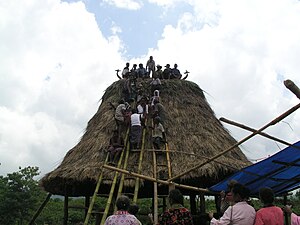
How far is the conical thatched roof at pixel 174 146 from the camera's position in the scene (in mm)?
8258

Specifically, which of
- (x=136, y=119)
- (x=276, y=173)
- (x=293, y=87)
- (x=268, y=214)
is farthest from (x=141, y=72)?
(x=293, y=87)

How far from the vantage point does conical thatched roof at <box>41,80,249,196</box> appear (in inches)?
325

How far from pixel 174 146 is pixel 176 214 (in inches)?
194

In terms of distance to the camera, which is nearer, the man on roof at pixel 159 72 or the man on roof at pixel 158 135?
the man on roof at pixel 158 135

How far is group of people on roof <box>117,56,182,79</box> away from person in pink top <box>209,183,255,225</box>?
→ 7.94 meters

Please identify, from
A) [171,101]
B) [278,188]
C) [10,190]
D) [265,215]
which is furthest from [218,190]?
[10,190]

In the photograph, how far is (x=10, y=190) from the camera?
15.8 meters

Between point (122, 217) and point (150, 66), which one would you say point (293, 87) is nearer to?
point (122, 217)

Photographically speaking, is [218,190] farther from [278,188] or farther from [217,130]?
[217,130]

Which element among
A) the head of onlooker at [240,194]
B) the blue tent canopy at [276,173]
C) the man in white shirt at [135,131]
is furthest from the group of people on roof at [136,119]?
the head of onlooker at [240,194]

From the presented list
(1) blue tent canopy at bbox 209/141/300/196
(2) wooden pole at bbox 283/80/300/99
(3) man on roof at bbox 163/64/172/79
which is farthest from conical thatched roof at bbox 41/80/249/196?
(2) wooden pole at bbox 283/80/300/99

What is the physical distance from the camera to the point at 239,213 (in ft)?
12.7

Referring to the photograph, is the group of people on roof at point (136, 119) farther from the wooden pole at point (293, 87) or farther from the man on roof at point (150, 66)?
the wooden pole at point (293, 87)

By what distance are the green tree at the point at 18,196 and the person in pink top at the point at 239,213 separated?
41.8ft
